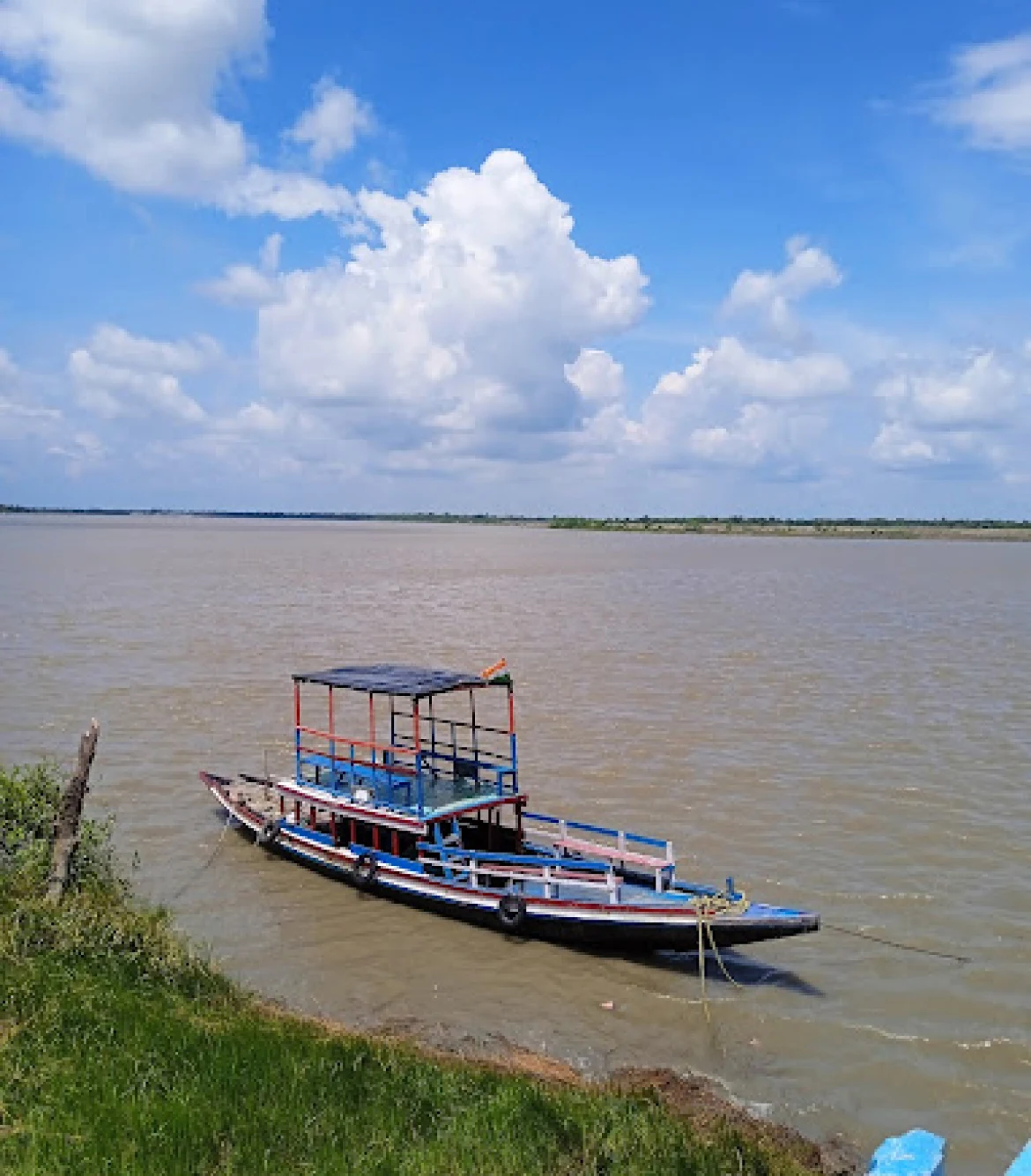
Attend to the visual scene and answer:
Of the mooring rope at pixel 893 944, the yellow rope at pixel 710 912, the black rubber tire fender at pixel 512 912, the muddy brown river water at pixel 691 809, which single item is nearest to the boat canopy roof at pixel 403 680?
the black rubber tire fender at pixel 512 912

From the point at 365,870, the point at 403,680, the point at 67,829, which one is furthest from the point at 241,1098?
the point at 403,680

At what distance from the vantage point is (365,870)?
48.0 ft

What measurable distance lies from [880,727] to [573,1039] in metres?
15.0

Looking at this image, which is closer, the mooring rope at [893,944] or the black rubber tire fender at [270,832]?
the mooring rope at [893,944]

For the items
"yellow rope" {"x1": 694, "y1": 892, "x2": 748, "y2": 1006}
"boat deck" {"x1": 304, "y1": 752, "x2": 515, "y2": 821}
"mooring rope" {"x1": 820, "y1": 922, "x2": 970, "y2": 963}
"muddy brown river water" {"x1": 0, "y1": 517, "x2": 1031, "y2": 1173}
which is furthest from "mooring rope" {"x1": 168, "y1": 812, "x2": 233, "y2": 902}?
"mooring rope" {"x1": 820, "y1": 922, "x2": 970, "y2": 963}

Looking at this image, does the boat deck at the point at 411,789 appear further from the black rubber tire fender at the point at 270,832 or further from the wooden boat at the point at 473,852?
the black rubber tire fender at the point at 270,832

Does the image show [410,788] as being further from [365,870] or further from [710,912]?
[710,912]

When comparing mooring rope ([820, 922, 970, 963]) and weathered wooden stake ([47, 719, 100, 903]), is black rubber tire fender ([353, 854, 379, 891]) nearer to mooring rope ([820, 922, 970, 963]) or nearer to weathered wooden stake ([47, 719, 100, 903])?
weathered wooden stake ([47, 719, 100, 903])

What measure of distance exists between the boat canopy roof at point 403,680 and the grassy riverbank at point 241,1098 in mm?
5378

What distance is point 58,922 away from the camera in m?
9.18

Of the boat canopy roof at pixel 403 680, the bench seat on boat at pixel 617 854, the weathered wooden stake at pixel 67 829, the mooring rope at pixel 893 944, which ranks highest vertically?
the boat canopy roof at pixel 403 680

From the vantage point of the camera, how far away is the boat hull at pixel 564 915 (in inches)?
460

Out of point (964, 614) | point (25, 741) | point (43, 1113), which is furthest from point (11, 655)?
point (964, 614)

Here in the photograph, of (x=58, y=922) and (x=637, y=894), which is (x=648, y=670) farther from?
(x=58, y=922)
